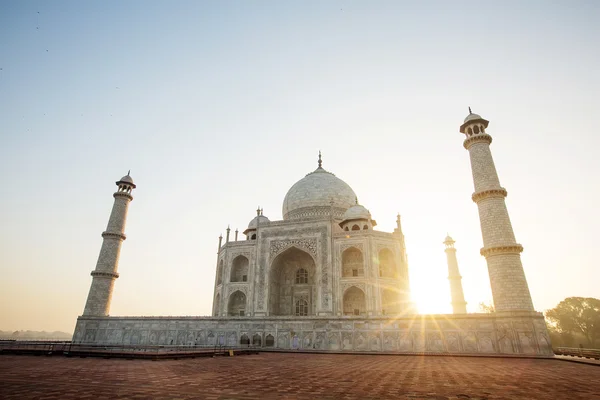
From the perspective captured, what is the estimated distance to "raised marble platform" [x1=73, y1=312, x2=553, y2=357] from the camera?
1586cm

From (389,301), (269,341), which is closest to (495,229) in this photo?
(389,301)

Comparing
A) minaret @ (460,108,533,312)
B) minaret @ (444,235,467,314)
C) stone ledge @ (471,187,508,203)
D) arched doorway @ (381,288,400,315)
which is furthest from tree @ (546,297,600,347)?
stone ledge @ (471,187,508,203)

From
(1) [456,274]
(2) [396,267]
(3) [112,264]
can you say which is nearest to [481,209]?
(2) [396,267]

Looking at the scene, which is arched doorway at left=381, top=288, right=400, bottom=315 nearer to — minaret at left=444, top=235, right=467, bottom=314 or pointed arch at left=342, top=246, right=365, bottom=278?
pointed arch at left=342, top=246, right=365, bottom=278

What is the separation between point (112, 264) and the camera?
25797 mm

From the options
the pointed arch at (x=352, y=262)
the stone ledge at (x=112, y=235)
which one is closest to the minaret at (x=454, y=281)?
the pointed arch at (x=352, y=262)

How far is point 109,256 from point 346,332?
1808 centimetres

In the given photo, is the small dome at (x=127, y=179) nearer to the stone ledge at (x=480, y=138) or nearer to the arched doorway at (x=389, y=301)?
the arched doorway at (x=389, y=301)

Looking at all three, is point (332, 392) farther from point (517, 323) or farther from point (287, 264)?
point (287, 264)

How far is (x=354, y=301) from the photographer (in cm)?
2483

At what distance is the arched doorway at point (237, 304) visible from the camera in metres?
26.8

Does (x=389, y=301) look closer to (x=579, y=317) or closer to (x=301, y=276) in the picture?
(x=301, y=276)

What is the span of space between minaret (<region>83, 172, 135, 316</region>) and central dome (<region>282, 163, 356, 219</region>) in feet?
44.8

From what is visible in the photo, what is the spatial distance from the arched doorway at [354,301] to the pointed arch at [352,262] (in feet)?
3.86
